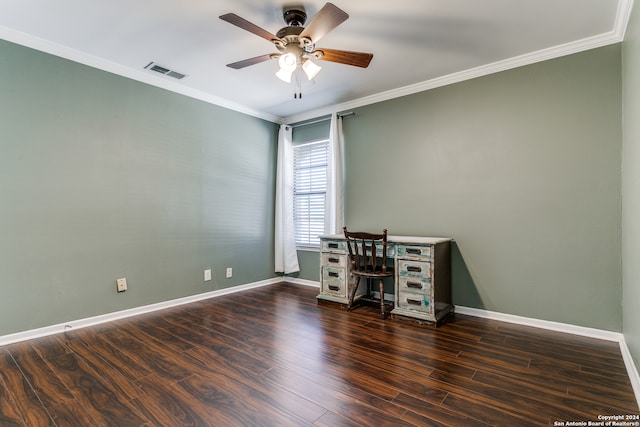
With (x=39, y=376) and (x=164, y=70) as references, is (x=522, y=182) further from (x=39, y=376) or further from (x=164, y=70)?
(x=39, y=376)

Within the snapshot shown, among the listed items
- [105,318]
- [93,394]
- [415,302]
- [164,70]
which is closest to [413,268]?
[415,302]

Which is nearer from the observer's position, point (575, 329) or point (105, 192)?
point (575, 329)

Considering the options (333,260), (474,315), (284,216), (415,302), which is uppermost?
(284,216)

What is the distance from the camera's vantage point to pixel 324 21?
197 centimetres

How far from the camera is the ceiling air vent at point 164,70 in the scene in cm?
Answer: 309

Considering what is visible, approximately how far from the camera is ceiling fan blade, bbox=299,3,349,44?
1.83m

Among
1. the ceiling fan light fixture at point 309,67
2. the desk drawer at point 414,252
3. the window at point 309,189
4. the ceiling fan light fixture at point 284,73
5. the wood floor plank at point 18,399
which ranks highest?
the ceiling fan light fixture at point 309,67

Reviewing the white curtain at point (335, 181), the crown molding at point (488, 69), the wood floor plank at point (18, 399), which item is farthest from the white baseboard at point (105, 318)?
the crown molding at point (488, 69)

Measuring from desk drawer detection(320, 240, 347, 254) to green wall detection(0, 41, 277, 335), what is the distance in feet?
4.15

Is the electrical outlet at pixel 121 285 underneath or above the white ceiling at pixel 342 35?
underneath

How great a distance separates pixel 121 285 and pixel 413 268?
285cm

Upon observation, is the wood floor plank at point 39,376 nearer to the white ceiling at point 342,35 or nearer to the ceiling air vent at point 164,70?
the white ceiling at point 342,35

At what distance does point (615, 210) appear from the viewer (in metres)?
2.53

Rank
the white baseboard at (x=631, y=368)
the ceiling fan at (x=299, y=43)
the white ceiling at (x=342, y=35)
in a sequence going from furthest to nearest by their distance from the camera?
1. the white ceiling at (x=342, y=35)
2. the ceiling fan at (x=299, y=43)
3. the white baseboard at (x=631, y=368)
